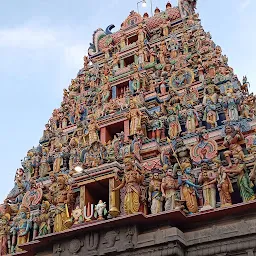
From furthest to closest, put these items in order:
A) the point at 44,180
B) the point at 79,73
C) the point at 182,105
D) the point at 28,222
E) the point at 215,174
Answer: the point at 79,73 → the point at 44,180 → the point at 182,105 → the point at 28,222 → the point at 215,174

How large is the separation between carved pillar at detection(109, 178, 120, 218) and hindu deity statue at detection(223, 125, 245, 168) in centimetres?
427

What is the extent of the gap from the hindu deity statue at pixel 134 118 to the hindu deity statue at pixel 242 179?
547 cm

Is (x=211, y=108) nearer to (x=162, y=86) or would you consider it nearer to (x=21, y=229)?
(x=162, y=86)

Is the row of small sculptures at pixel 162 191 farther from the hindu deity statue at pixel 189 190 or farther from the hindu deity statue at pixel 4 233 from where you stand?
the hindu deity statue at pixel 4 233

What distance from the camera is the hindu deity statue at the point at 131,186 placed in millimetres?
15727

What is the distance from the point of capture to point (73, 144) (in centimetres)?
2264

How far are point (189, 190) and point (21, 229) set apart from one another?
25.1 feet

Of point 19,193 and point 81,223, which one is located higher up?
point 19,193

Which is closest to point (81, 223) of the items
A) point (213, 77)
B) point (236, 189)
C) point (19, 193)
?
point (236, 189)

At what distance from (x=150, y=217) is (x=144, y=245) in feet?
3.06

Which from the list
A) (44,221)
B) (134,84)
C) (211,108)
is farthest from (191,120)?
(44,221)

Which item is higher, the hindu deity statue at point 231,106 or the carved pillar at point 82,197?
the hindu deity statue at point 231,106

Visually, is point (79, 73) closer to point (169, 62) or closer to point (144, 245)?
point (169, 62)

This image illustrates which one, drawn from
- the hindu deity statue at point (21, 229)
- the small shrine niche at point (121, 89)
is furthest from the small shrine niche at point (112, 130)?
the hindu deity statue at point (21, 229)
